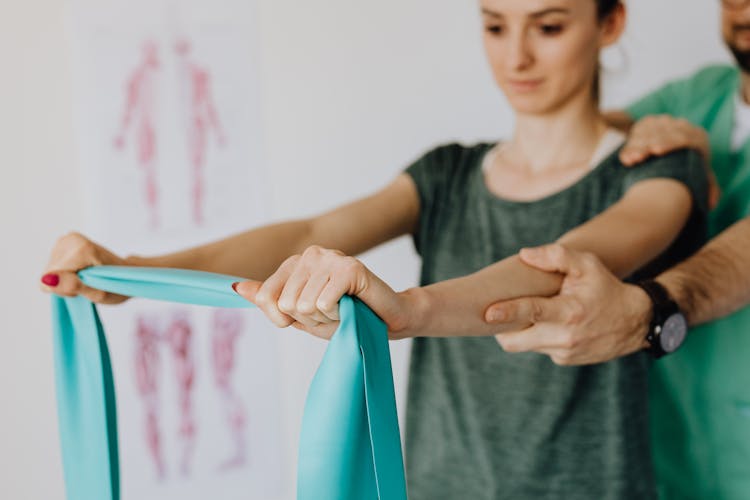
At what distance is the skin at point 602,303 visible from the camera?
3.57ft

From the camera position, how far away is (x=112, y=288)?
3.62 feet

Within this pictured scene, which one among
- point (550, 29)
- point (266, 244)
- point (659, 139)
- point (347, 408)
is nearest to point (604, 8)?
point (550, 29)

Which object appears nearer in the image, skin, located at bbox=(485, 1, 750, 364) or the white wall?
skin, located at bbox=(485, 1, 750, 364)

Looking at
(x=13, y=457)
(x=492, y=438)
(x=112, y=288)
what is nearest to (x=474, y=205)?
(x=492, y=438)

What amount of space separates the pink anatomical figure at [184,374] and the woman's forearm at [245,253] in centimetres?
74

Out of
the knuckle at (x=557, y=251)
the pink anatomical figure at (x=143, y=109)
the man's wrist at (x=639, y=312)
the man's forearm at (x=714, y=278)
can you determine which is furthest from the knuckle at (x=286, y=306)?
the pink anatomical figure at (x=143, y=109)

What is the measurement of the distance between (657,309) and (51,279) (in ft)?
2.77

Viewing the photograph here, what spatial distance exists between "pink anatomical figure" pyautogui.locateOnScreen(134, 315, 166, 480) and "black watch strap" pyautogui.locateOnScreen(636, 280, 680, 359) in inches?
47.7

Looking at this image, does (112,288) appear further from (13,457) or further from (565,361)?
(13,457)

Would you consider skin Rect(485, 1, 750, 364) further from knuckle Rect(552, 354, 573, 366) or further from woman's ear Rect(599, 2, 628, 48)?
woman's ear Rect(599, 2, 628, 48)

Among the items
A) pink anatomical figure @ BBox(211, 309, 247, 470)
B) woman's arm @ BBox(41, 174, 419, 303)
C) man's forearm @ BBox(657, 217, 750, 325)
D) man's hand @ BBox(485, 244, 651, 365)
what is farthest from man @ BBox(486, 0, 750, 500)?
pink anatomical figure @ BBox(211, 309, 247, 470)

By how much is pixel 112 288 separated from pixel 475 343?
647 millimetres

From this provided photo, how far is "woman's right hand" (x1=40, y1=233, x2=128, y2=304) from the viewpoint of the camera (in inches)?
44.5

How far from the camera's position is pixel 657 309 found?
118 cm
